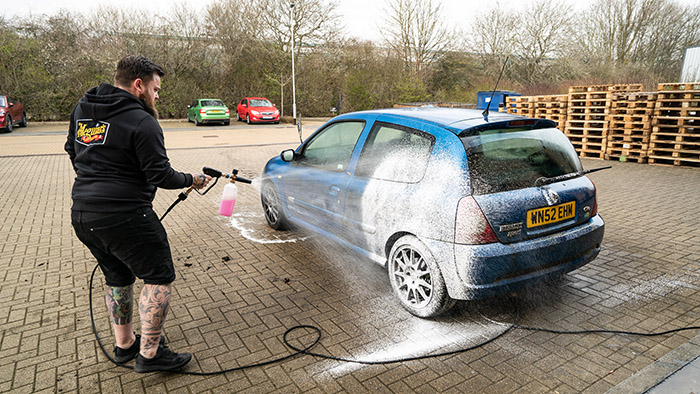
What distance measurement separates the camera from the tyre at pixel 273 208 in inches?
214

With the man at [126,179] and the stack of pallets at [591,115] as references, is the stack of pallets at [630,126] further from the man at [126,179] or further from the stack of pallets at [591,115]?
the man at [126,179]

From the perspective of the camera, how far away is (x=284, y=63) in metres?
29.4

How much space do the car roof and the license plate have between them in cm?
77

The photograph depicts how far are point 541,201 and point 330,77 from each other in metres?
29.5

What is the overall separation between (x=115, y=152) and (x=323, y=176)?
2.21 m

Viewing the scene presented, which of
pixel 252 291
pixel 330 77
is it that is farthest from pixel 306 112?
pixel 252 291

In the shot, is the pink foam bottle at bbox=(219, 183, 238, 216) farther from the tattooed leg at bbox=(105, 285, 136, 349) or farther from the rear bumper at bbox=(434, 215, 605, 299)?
the rear bumper at bbox=(434, 215, 605, 299)

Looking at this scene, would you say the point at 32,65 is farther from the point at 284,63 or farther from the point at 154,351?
the point at 154,351

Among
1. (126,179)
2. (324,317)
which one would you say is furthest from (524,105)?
(126,179)

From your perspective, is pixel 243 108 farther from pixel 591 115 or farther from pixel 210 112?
pixel 591 115

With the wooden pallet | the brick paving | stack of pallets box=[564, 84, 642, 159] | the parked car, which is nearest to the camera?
the brick paving

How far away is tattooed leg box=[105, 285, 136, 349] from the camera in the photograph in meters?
2.74

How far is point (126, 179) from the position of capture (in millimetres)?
2480

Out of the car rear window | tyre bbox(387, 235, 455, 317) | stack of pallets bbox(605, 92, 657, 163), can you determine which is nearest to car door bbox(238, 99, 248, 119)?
stack of pallets bbox(605, 92, 657, 163)
